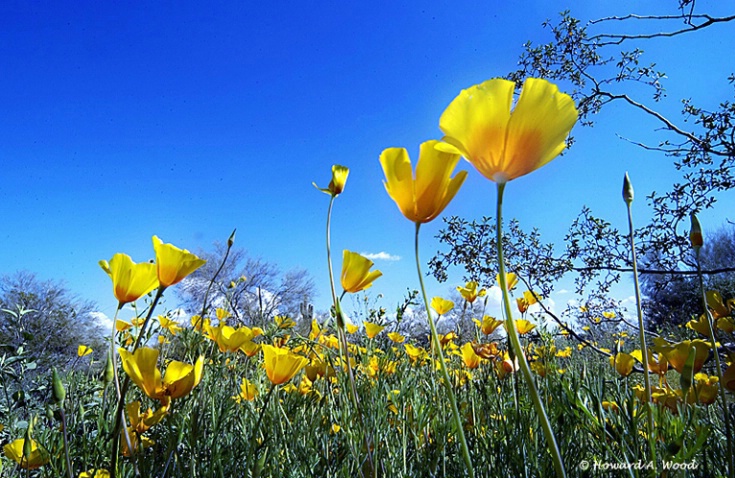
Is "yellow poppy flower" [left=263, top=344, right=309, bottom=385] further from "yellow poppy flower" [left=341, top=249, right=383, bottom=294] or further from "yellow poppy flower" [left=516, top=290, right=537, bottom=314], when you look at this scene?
"yellow poppy flower" [left=516, top=290, right=537, bottom=314]

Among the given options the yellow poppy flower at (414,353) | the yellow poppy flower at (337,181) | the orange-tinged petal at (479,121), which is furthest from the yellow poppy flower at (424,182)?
the yellow poppy flower at (414,353)

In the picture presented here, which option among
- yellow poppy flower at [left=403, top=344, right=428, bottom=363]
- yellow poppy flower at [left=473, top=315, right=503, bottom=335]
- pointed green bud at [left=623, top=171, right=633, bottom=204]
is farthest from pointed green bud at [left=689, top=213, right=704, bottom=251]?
yellow poppy flower at [left=403, top=344, right=428, bottom=363]

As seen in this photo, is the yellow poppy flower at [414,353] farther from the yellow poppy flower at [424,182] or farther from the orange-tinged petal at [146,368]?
the yellow poppy flower at [424,182]

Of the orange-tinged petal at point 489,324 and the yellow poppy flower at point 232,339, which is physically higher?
the orange-tinged petal at point 489,324

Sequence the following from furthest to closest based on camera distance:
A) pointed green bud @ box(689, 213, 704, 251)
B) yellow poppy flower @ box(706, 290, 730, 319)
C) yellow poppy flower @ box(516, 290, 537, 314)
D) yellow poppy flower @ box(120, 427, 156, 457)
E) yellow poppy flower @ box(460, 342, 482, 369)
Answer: yellow poppy flower @ box(516, 290, 537, 314)
yellow poppy flower @ box(460, 342, 482, 369)
yellow poppy flower @ box(706, 290, 730, 319)
yellow poppy flower @ box(120, 427, 156, 457)
pointed green bud @ box(689, 213, 704, 251)

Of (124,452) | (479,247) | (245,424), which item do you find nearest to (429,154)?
(124,452)

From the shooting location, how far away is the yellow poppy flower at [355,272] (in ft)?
3.60

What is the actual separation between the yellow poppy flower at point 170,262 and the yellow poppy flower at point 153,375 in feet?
0.52

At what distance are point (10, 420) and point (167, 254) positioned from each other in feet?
6.49

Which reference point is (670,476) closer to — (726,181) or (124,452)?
(124,452)

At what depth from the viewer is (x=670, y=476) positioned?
792 millimetres

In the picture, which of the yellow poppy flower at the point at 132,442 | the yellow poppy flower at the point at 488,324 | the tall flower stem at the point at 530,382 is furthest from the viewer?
the yellow poppy flower at the point at 488,324

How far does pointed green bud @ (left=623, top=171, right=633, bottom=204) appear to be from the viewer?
77 centimetres

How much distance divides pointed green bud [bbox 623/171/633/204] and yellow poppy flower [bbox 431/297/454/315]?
1.52 meters
